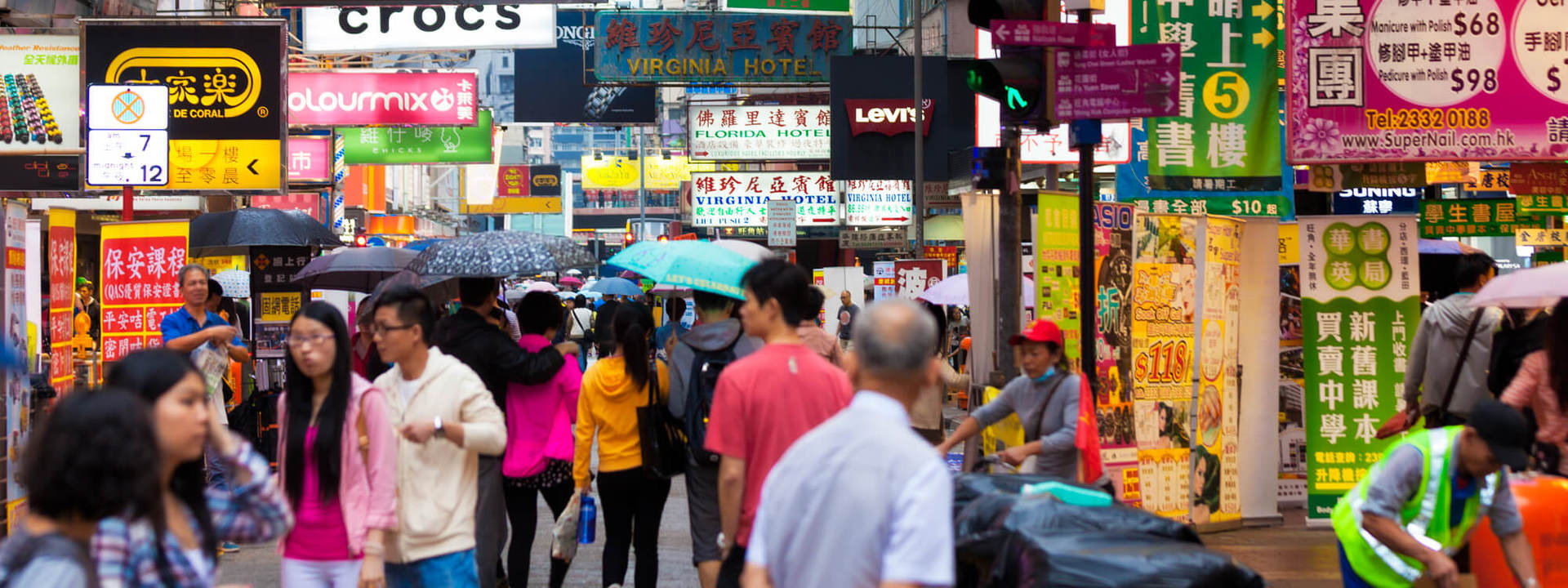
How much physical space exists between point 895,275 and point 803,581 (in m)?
17.9

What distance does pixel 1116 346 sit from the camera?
9188mm

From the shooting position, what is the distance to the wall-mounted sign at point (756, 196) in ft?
91.7

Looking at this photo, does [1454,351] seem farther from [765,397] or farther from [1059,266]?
[765,397]

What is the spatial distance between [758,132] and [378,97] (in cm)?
724

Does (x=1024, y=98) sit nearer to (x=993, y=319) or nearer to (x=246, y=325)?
(x=993, y=319)

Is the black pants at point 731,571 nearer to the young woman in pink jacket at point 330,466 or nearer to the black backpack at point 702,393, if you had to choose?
the black backpack at point 702,393

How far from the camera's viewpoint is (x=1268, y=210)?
34.8 feet

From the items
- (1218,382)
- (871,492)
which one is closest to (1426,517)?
(871,492)

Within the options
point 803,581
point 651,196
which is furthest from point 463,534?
point 651,196

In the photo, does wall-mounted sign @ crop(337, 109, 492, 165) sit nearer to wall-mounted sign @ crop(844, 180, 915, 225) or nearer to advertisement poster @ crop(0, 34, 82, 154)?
advertisement poster @ crop(0, 34, 82, 154)

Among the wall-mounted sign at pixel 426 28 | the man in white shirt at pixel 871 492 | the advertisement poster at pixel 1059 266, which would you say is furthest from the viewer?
the wall-mounted sign at pixel 426 28

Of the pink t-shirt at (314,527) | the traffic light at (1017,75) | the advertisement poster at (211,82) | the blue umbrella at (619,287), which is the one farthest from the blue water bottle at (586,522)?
the blue umbrella at (619,287)

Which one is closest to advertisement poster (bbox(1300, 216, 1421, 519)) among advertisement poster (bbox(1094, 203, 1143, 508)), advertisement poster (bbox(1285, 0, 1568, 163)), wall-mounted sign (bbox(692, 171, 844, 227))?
advertisement poster (bbox(1285, 0, 1568, 163))

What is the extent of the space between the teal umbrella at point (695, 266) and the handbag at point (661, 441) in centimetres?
59
